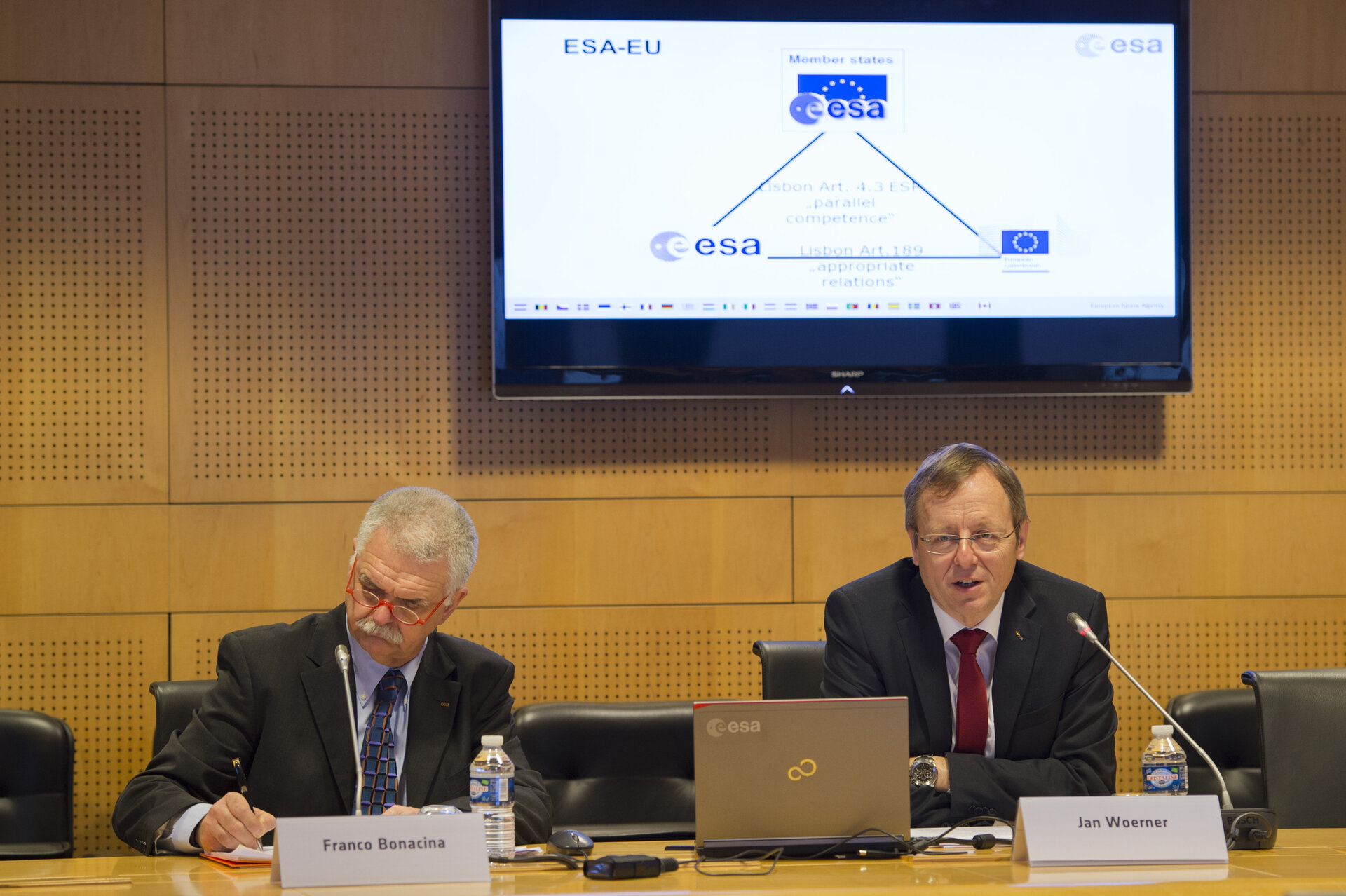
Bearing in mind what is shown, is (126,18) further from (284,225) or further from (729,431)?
(729,431)

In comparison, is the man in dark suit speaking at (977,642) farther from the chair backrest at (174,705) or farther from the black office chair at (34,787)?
the black office chair at (34,787)

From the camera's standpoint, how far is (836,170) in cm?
407

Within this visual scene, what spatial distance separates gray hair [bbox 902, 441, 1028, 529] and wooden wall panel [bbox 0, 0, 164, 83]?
2.80m

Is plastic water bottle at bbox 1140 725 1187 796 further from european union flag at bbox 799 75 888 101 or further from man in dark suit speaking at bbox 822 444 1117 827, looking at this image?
european union flag at bbox 799 75 888 101

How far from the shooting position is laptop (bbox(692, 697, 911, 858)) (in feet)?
6.79

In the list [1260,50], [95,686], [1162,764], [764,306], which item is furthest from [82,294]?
[1260,50]

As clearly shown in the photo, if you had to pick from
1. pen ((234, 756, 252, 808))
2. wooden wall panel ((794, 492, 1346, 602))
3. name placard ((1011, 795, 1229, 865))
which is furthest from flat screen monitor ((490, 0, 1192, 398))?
name placard ((1011, 795, 1229, 865))

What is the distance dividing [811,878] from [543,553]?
91.2 inches

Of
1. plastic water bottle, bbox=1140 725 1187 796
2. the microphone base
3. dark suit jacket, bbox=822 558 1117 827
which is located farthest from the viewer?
dark suit jacket, bbox=822 558 1117 827

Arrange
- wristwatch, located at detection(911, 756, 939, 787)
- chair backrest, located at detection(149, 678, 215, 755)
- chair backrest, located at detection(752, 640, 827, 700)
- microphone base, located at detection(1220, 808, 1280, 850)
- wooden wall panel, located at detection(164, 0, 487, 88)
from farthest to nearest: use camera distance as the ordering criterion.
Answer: wooden wall panel, located at detection(164, 0, 487, 88) → chair backrest, located at detection(752, 640, 827, 700) → chair backrest, located at detection(149, 678, 215, 755) → wristwatch, located at detection(911, 756, 939, 787) → microphone base, located at detection(1220, 808, 1280, 850)

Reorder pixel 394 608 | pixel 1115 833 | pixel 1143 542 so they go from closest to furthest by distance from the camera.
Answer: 1. pixel 1115 833
2. pixel 394 608
3. pixel 1143 542

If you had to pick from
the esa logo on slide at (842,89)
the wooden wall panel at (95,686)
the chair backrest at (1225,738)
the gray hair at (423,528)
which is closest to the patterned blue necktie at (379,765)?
the gray hair at (423,528)

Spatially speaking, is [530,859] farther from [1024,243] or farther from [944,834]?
[1024,243]

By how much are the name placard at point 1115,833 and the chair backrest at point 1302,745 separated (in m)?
0.98
